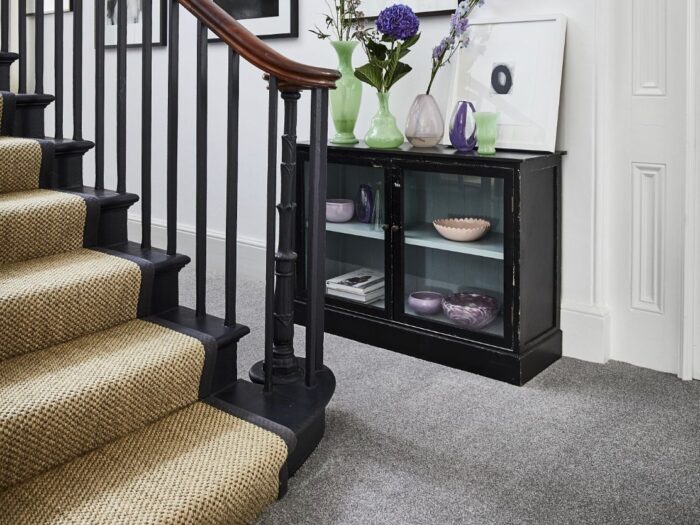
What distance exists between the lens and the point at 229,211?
7.59 feet

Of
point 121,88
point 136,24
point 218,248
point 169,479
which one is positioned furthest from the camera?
point 136,24

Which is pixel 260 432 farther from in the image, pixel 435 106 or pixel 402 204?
pixel 435 106

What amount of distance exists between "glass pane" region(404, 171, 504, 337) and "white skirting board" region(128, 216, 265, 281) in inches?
51.1

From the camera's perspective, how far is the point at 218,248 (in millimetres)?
4418

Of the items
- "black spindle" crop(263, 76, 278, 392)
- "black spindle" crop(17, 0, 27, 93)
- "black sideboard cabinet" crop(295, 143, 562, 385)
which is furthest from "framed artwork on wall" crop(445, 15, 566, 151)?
"black spindle" crop(17, 0, 27, 93)

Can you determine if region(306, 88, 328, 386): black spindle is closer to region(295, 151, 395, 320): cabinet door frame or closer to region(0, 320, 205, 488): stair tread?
region(0, 320, 205, 488): stair tread

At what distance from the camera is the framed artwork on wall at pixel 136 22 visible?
14.6 ft

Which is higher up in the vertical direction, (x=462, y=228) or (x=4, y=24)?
(x=4, y=24)

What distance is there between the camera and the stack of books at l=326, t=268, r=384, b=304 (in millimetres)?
3205

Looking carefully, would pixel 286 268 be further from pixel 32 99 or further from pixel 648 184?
pixel 648 184

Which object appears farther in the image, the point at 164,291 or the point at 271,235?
the point at 164,291

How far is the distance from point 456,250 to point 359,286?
1.60 ft

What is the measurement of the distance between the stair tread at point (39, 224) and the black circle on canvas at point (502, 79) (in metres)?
1.60

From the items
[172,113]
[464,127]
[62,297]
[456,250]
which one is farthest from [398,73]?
[62,297]
